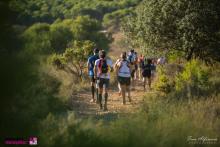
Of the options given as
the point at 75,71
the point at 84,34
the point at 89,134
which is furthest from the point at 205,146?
the point at 84,34

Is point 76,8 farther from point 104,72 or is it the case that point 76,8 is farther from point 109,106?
point 104,72

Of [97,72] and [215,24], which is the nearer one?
[97,72]

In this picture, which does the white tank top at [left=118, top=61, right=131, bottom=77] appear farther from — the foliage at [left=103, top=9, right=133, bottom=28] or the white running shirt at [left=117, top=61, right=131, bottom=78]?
the foliage at [left=103, top=9, right=133, bottom=28]

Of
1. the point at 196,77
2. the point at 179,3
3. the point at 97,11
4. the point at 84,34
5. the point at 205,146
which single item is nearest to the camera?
the point at 205,146

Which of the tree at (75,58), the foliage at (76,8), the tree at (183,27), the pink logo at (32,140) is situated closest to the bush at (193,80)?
the tree at (183,27)

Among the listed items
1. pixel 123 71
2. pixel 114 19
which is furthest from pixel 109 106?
pixel 114 19

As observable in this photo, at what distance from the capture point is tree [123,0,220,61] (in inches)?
713

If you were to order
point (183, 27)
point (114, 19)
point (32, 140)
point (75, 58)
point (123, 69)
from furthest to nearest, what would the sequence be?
point (114, 19) < point (75, 58) < point (183, 27) < point (123, 69) < point (32, 140)

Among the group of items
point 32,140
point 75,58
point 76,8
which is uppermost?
point 76,8

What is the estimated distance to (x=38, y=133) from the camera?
26.7 feet

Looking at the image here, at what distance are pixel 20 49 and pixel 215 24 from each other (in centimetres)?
1264

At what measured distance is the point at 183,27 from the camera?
717 inches

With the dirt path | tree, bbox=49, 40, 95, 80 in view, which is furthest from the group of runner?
tree, bbox=49, 40, 95, 80

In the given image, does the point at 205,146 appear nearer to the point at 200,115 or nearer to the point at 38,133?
the point at 200,115
